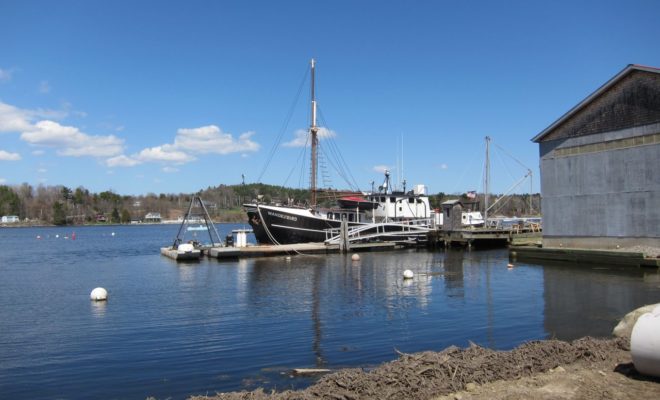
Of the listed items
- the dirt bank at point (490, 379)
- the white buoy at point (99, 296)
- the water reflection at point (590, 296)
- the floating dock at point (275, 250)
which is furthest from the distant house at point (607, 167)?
the white buoy at point (99, 296)

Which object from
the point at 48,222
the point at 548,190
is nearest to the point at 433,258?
the point at 548,190

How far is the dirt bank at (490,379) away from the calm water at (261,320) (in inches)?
103

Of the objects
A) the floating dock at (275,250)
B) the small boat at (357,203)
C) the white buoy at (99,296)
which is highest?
the small boat at (357,203)

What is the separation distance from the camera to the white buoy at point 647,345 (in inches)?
245

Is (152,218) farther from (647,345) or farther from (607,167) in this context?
(647,345)

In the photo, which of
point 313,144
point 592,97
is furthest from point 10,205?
point 592,97

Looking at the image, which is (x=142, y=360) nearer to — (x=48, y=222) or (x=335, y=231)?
(x=335, y=231)

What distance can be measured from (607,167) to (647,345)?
22.9m

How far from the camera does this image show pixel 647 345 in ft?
20.7

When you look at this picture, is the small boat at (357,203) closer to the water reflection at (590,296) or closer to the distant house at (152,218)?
the water reflection at (590,296)

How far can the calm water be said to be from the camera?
9.92m

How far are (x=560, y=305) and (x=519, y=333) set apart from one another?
507 centimetres

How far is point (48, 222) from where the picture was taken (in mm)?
165500

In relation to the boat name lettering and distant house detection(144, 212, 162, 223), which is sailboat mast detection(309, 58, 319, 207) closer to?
the boat name lettering
